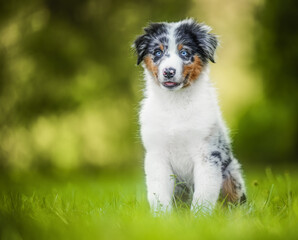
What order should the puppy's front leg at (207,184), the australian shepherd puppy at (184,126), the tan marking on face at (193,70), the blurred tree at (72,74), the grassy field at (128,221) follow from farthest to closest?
the blurred tree at (72,74) → the tan marking on face at (193,70) → the australian shepherd puppy at (184,126) → the puppy's front leg at (207,184) → the grassy field at (128,221)

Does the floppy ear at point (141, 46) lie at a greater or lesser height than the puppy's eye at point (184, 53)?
greater

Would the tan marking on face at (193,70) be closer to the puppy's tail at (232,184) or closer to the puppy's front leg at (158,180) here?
the puppy's front leg at (158,180)

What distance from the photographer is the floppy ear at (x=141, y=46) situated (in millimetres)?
4340

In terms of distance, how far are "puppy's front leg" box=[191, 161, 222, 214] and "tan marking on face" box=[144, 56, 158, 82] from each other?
97 cm

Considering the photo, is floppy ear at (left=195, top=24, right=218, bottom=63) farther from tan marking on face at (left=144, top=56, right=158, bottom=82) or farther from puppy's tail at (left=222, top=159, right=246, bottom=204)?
puppy's tail at (left=222, top=159, right=246, bottom=204)

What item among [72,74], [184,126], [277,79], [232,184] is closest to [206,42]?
[184,126]

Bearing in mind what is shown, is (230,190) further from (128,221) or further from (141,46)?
(141,46)

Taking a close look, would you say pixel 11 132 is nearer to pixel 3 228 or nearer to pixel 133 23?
pixel 133 23

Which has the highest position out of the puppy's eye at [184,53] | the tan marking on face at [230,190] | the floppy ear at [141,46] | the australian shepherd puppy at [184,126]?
the floppy ear at [141,46]

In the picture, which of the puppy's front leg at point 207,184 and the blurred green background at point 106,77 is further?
the blurred green background at point 106,77

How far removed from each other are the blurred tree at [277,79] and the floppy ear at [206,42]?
21.8ft

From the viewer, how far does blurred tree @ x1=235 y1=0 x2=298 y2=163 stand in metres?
10.4

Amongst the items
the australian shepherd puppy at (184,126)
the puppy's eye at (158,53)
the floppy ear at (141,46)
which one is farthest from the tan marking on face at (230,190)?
the floppy ear at (141,46)

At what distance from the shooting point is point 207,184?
148 inches
